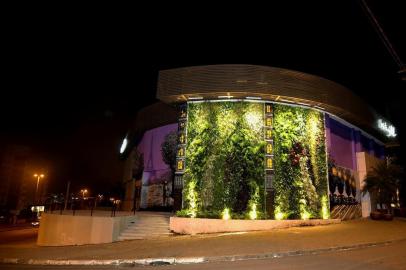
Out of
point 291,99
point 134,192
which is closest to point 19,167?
point 134,192

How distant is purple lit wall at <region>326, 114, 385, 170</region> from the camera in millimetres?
22156

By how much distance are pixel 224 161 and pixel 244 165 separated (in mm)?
1124

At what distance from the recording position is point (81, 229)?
1513 cm

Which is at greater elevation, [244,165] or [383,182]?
[244,165]

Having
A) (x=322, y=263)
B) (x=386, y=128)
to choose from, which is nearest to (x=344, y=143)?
(x=386, y=128)

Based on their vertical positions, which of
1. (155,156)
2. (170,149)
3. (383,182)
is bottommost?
(383,182)

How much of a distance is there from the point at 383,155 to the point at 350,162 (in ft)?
31.6

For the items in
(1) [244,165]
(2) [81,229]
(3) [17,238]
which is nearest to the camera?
(2) [81,229]

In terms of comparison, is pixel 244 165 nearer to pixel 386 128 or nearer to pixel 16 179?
pixel 386 128

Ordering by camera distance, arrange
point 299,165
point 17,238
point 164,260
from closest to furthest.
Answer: point 164,260, point 299,165, point 17,238

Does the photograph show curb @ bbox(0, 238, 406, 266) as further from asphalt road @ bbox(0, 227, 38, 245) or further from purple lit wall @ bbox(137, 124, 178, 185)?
purple lit wall @ bbox(137, 124, 178, 185)

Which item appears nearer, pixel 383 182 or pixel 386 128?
pixel 383 182

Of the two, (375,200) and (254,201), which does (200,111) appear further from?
(375,200)

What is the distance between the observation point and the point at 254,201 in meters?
17.1
